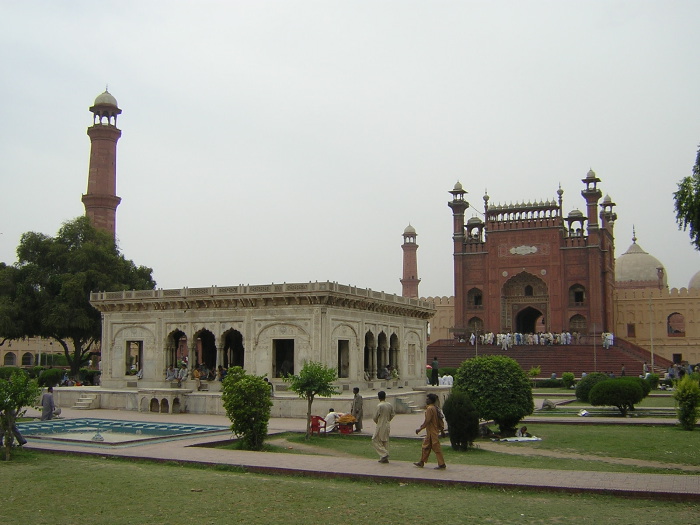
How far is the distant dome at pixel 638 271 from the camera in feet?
220

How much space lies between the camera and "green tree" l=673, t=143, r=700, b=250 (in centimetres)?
1390

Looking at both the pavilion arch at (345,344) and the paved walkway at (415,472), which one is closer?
the paved walkway at (415,472)

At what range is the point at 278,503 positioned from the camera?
10023mm

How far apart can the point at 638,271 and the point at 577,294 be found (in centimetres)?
1626

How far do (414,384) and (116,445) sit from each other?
20657mm

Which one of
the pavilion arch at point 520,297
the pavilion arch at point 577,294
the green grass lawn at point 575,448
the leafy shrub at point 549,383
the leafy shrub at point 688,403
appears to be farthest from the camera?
the pavilion arch at point 520,297

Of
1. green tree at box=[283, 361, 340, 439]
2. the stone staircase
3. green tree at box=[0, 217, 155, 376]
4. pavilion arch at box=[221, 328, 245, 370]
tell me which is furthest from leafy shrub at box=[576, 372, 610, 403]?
green tree at box=[0, 217, 155, 376]

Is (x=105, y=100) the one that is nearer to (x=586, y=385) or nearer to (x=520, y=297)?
(x=520, y=297)

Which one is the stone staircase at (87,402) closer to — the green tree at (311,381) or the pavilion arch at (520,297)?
the green tree at (311,381)

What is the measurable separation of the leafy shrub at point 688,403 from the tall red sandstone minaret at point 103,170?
41.5 metres

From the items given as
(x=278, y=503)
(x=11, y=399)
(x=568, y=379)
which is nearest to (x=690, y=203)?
(x=278, y=503)

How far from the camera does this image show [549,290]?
181 ft

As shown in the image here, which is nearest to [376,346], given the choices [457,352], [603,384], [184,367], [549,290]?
[184,367]

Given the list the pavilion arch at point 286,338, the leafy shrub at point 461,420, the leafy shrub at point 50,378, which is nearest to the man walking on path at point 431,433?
the leafy shrub at point 461,420
